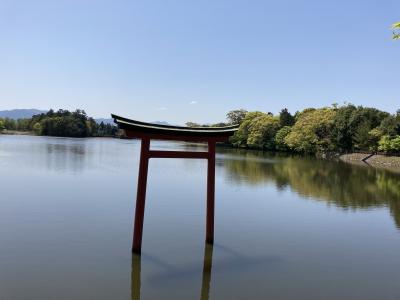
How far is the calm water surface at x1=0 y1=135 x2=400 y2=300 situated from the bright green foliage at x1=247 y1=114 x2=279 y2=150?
6011 cm

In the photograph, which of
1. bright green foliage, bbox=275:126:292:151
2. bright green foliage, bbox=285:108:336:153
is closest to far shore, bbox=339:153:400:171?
bright green foliage, bbox=285:108:336:153

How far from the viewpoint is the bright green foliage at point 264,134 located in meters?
82.2

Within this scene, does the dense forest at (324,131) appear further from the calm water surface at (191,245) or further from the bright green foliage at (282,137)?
the calm water surface at (191,245)

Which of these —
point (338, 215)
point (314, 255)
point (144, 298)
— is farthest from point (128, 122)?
point (338, 215)

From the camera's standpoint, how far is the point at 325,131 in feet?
224

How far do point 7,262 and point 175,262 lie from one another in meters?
3.92

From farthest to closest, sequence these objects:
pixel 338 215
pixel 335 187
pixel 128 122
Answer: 1. pixel 335 187
2. pixel 338 215
3. pixel 128 122

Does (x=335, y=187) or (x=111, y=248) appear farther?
(x=335, y=187)

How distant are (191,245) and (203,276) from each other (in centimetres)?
239

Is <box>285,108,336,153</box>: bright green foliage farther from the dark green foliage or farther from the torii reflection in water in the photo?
the torii reflection in water

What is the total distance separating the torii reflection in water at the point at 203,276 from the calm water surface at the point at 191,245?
0.04 metres

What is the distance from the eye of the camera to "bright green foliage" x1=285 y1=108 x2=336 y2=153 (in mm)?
67000

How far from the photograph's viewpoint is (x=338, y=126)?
205 ft

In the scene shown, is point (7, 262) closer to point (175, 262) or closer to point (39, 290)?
point (39, 290)
